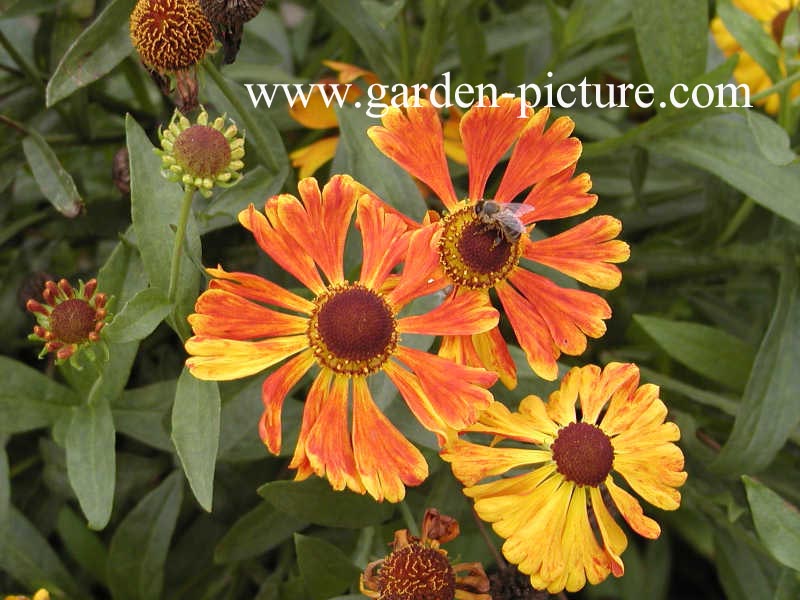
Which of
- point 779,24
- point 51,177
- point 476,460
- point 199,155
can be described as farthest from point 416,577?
point 779,24

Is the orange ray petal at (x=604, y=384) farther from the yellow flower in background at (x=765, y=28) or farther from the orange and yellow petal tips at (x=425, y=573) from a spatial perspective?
the yellow flower in background at (x=765, y=28)

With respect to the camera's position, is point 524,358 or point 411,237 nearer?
point 411,237

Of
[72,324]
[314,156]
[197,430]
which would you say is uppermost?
[314,156]

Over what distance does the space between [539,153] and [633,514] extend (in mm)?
356

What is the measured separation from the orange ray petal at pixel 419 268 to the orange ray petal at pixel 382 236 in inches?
0.5

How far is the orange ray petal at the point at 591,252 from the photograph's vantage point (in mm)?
1000

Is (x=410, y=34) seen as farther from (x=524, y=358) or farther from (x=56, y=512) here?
(x=56, y=512)

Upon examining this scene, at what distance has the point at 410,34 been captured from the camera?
1.59 meters

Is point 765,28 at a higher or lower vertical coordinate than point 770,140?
higher

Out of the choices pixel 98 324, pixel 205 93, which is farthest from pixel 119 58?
pixel 98 324

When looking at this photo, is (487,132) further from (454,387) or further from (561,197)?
(454,387)

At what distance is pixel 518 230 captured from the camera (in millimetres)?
971

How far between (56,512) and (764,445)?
0.93 metres

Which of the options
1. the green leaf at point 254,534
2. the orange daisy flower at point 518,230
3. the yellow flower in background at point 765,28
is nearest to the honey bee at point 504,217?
the orange daisy flower at point 518,230
